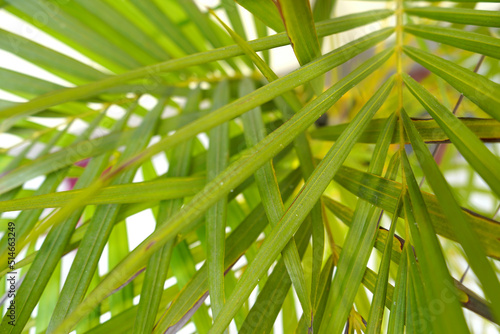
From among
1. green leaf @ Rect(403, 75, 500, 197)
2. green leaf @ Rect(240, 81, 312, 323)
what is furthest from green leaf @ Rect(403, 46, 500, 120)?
green leaf @ Rect(240, 81, 312, 323)

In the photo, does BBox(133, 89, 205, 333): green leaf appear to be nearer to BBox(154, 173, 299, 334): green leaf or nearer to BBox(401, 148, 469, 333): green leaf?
BBox(154, 173, 299, 334): green leaf

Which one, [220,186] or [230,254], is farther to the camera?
[230,254]

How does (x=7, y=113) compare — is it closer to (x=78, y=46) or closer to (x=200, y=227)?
(x=200, y=227)

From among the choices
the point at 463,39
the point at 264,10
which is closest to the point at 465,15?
the point at 463,39

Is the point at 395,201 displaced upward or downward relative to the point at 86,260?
upward

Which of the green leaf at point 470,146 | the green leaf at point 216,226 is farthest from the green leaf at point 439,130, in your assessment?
the green leaf at point 216,226

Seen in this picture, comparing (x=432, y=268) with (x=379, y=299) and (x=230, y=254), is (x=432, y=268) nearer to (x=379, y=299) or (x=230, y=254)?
(x=379, y=299)

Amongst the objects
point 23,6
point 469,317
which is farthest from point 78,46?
point 469,317
